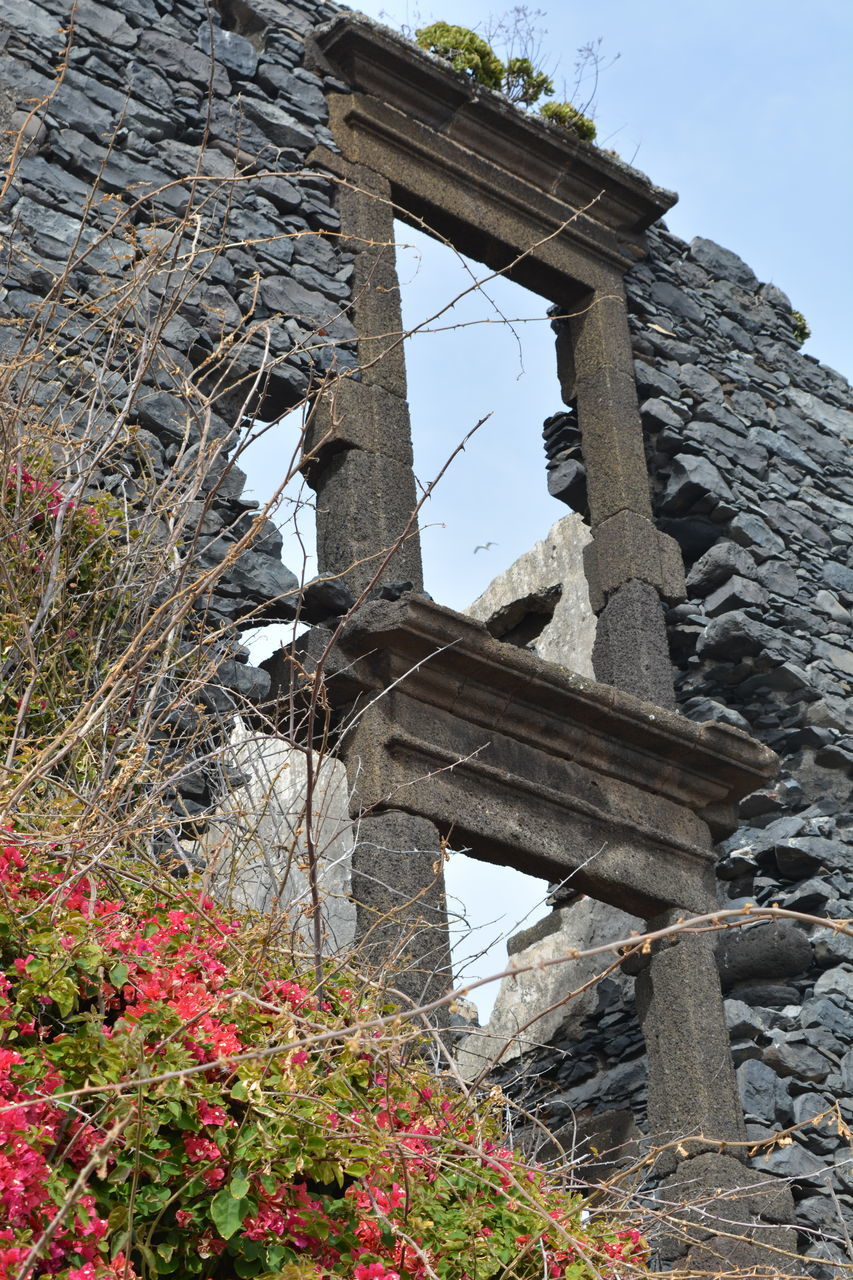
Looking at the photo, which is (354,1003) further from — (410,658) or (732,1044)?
(732,1044)

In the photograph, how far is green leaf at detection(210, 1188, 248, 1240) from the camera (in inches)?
89.4

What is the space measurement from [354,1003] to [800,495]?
542 cm

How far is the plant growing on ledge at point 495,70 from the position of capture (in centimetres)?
729

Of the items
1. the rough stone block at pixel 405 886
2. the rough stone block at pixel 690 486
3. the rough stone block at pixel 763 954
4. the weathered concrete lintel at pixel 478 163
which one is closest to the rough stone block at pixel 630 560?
the rough stone block at pixel 690 486

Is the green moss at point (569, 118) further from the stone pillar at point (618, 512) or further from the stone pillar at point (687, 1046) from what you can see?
the stone pillar at point (687, 1046)

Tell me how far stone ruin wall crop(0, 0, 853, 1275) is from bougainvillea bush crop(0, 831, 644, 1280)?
190cm

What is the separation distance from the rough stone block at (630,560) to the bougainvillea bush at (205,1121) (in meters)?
4.05

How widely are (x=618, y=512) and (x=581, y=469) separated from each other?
18.2 inches

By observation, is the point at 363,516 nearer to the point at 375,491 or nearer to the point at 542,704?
the point at 375,491

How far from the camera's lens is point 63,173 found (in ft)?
18.4


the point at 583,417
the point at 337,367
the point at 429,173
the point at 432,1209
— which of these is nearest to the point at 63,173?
the point at 337,367

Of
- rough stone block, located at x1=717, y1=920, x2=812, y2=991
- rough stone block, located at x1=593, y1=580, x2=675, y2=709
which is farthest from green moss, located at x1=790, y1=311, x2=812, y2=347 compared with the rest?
rough stone block, located at x1=717, y1=920, x2=812, y2=991

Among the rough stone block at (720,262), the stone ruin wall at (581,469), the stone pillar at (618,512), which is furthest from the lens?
the rough stone block at (720,262)

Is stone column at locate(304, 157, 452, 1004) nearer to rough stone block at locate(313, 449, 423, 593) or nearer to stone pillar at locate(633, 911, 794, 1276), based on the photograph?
rough stone block at locate(313, 449, 423, 593)
